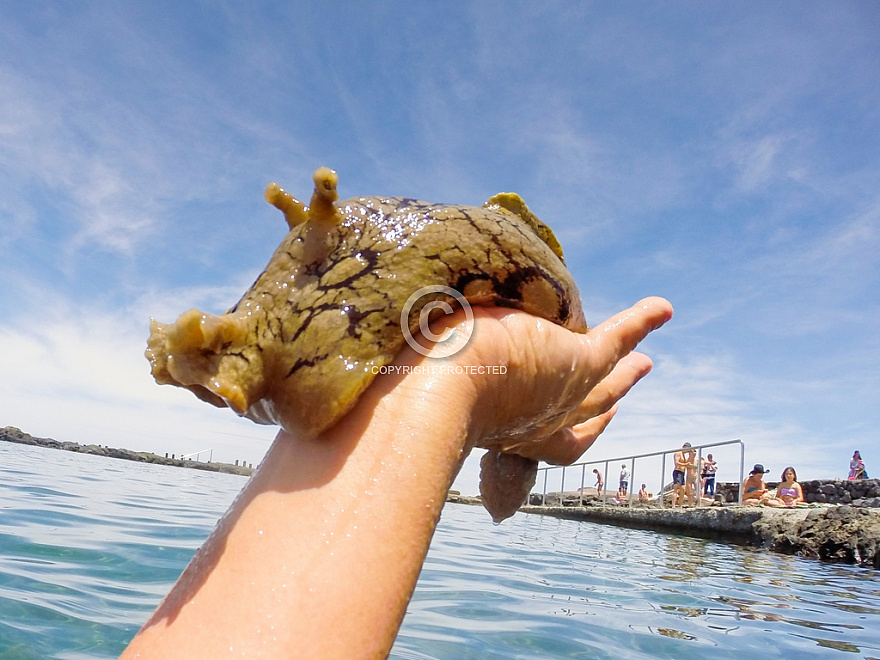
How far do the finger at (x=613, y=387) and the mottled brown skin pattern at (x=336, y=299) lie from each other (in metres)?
0.26

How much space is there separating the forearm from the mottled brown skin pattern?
4.2 inches

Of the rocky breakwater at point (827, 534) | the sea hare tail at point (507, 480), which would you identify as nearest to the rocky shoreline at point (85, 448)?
the rocky breakwater at point (827, 534)

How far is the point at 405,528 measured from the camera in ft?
4.01

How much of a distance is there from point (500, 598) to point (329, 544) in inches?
162

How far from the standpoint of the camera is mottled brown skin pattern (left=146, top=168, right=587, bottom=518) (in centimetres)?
141

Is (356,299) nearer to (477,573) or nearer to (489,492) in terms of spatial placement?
(489,492)

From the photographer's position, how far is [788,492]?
54.3 ft

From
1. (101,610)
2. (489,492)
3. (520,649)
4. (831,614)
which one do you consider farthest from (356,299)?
(831,614)

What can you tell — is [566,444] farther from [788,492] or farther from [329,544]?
[788,492]

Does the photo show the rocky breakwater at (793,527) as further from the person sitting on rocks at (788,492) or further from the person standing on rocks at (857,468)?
the person standing on rocks at (857,468)

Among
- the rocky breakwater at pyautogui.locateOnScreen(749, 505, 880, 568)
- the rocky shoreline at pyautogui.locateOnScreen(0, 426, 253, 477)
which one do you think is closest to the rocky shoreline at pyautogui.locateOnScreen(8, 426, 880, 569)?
the rocky breakwater at pyautogui.locateOnScreen(749, 505, 880, 568)

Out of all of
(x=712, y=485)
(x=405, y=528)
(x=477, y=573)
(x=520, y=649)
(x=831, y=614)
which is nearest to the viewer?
(x=405, y=528)

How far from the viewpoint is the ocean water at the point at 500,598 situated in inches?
134

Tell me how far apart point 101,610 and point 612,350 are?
11.1 feet
